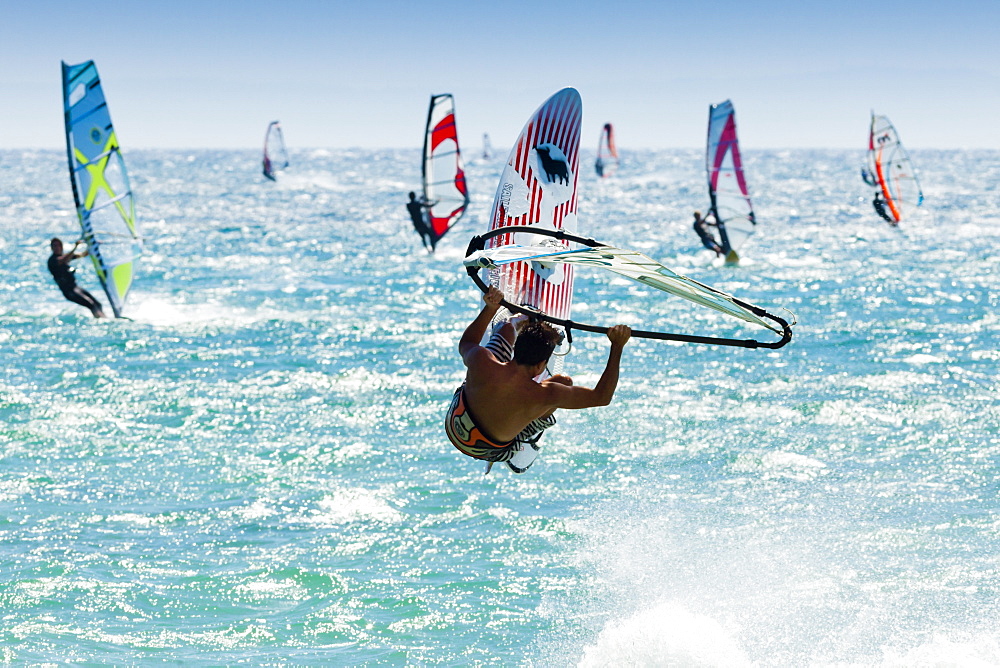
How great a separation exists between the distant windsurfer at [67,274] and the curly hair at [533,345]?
12.2 m

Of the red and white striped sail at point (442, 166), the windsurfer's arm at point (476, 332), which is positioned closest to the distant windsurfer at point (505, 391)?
the windsurfer's arm at point (476, 332)

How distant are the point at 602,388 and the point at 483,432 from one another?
0.83 meters

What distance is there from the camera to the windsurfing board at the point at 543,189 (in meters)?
7.18

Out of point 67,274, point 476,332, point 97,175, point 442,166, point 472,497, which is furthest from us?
point 442,166

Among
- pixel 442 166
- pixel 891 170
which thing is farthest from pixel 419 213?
pixel 891 170

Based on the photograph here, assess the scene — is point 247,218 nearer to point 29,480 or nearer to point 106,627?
point 29,480

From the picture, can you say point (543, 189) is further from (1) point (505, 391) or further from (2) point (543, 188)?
(1) point (505, 391)

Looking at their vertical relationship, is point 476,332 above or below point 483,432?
above

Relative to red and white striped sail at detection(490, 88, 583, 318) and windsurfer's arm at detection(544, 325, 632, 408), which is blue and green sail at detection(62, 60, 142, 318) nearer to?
red and white striped sail at detection(490, 88, 583, 318)

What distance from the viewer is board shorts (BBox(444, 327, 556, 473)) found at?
5.71 meters

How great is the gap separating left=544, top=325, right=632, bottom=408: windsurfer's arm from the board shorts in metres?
0.41

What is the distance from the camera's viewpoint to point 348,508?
960cm

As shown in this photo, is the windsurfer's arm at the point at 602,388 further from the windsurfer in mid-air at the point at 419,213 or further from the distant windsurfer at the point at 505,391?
the windsurfer in mid-air at the point at 419,213

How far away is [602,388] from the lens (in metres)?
5.18
